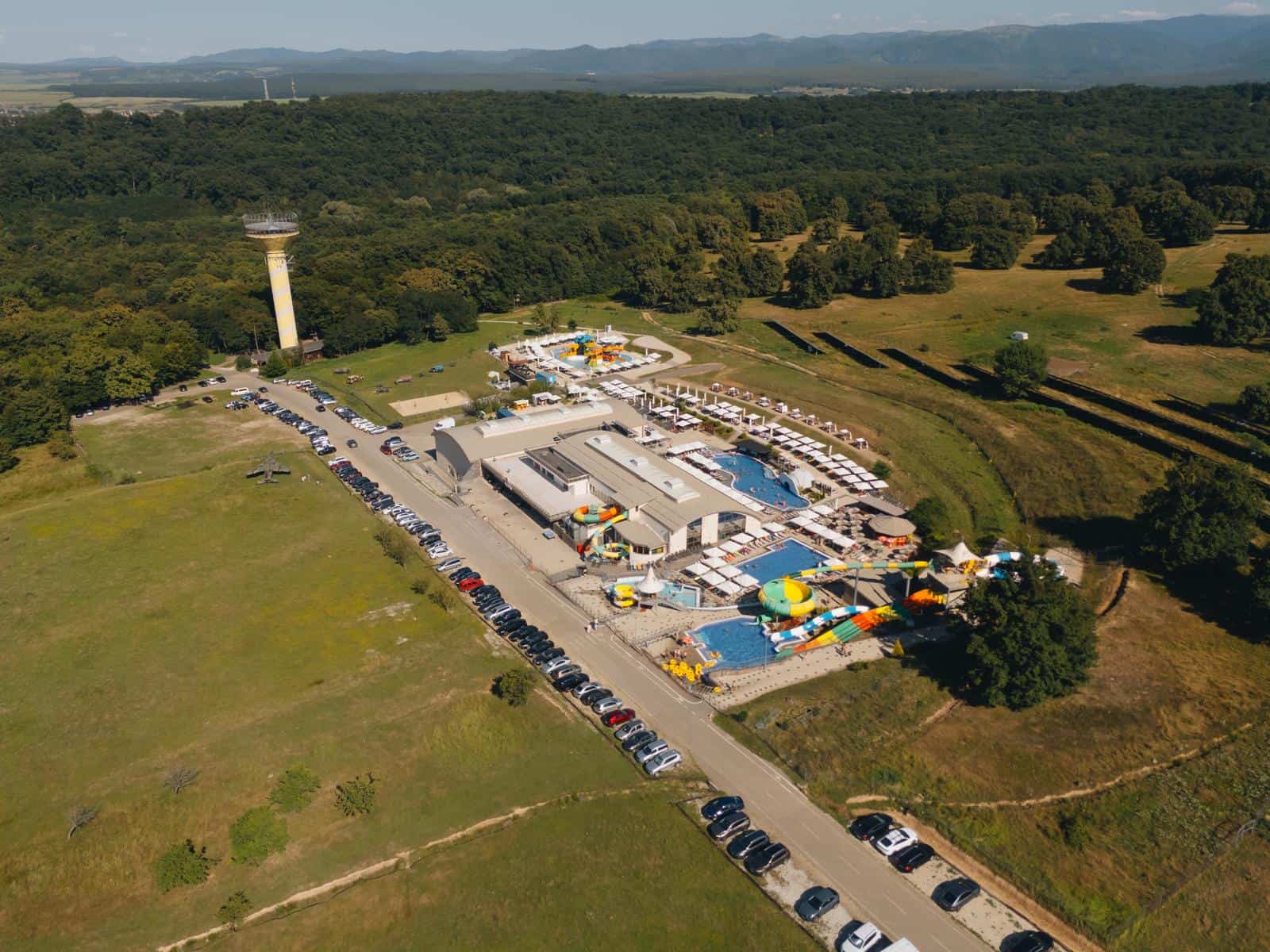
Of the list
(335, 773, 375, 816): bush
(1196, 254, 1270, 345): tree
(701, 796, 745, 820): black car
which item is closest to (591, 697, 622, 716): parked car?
(701, 796, 745, 820): black car

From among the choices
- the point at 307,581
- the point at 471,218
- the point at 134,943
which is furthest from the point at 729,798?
the point at 471,218

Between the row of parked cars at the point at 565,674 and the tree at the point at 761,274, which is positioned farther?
the tree at the point at 761,274

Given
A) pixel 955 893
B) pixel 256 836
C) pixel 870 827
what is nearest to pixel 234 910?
pixel 256 836

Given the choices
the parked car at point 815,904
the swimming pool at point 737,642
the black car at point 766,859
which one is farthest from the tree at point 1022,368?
the parked car at point 815,904

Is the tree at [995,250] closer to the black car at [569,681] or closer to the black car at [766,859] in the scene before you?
the black car at [569,681]

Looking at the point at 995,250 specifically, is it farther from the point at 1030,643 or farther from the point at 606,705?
the point at 606,705

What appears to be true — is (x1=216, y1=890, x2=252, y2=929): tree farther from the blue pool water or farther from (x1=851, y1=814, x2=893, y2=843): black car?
the blue pool water

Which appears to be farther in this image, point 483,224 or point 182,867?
point 483,224
